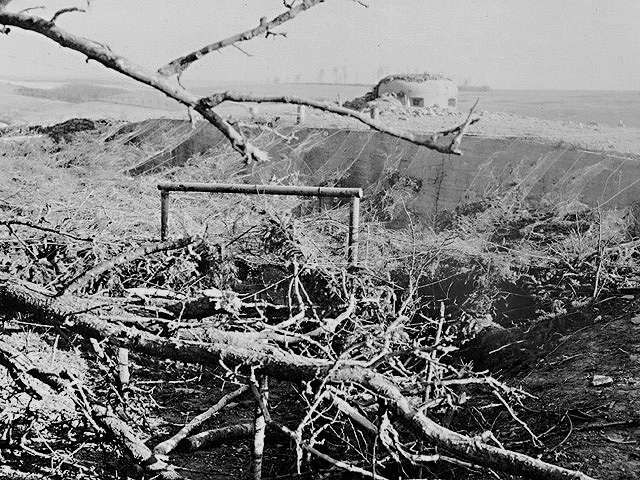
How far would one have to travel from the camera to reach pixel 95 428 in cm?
363

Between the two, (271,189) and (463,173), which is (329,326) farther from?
(463,173)

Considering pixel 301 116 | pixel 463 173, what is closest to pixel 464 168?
pixel 463 173

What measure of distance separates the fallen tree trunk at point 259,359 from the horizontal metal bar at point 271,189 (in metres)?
2.25

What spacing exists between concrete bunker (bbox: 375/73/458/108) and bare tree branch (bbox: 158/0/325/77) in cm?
1471

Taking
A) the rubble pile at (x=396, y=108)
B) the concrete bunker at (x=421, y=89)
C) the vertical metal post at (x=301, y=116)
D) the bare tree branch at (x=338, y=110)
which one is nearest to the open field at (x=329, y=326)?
the bare tree branch at (x=338, y=110)

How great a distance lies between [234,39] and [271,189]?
10.7 feet

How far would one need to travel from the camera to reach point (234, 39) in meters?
2.19

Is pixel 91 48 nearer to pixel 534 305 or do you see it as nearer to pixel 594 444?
pixel 594 444

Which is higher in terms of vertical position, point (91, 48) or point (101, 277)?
point (91, 48)

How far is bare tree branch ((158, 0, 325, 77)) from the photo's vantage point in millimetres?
2141

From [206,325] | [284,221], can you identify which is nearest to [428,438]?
[206,325]

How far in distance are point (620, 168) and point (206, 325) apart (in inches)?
277

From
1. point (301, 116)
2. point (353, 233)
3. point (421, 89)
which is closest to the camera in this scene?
point (353, 233)

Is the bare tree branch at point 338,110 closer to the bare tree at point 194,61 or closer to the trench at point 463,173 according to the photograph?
the bare tree at point 194,61
